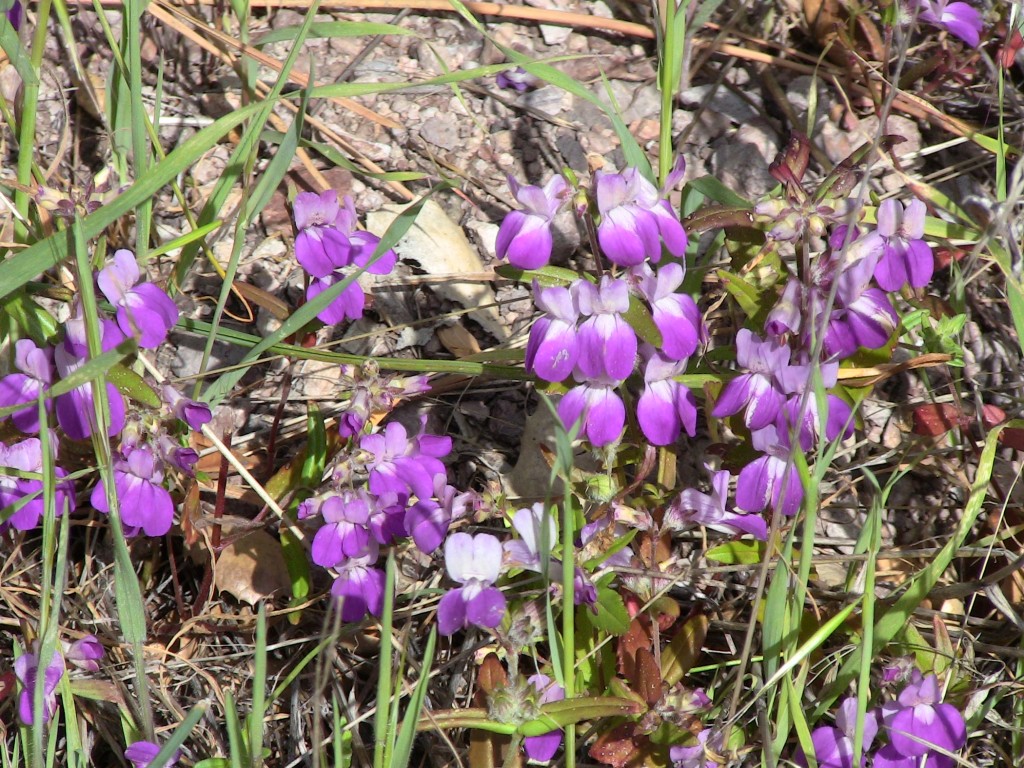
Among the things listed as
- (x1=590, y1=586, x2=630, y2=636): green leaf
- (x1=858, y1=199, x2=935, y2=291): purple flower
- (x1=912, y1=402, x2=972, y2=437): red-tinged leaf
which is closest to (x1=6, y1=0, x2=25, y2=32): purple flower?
(x1=590, y1=586, x2=630, y2=636): green leaf

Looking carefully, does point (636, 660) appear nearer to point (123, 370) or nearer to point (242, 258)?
point (123, 370)

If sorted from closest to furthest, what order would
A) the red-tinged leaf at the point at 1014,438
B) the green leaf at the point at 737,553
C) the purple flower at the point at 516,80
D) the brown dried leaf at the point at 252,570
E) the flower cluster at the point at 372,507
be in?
1. the flower cluster at the point at 372,507
2. the green leaf at the point at 737,553
3. the red-tinged leaf at the point at 1014,438
4. the brown dried leaf at the point at 252,570
5. the purple flower at the point at 516,80

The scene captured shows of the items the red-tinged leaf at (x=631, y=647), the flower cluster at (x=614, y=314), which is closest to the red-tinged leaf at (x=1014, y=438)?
the flower cluster at (x=614, y=314)

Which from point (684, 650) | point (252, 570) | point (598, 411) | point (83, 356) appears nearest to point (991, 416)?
point (684, 650)

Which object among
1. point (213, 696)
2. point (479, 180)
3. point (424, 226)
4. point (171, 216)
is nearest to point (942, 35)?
point (479, 180)

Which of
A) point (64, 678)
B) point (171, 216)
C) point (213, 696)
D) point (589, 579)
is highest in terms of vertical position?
point (171, 216)

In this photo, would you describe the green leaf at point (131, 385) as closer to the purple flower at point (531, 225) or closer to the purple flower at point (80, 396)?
the purple flower at point (80, 396)
